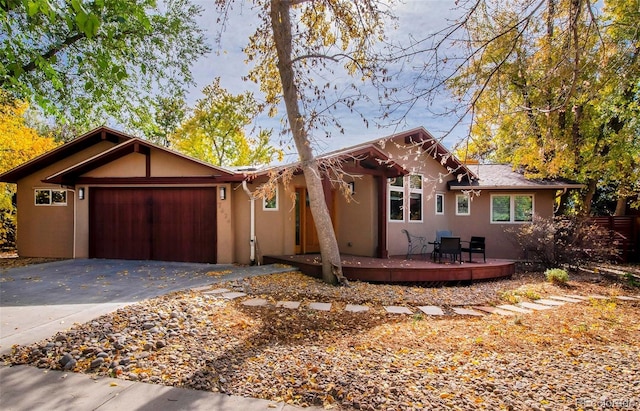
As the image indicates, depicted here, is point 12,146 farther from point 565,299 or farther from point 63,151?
A: point 565,299

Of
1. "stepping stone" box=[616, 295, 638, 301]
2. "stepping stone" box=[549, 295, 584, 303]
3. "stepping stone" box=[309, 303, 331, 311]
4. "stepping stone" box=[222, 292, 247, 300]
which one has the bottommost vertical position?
"stepping stone" box=[616, 295, 638, 301]

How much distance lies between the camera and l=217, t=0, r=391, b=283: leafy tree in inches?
275

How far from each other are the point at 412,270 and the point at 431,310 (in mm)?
2333

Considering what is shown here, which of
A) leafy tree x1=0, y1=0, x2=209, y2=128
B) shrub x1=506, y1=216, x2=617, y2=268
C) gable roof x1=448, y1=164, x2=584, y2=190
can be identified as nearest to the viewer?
leafy tree x1=0, y1=0, x2=209, y2=128

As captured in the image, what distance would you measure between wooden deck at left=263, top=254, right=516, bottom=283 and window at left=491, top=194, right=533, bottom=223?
4.18 metres

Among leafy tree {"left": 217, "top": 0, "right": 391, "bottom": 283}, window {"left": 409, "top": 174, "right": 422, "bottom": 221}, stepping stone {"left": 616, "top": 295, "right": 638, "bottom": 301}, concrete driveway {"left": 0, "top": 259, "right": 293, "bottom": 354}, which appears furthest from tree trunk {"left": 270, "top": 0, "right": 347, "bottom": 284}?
stepping stone {"left": 616, "top": 295, "right": 638, "bottom": 301}

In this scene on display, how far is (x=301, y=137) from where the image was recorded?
761 cm

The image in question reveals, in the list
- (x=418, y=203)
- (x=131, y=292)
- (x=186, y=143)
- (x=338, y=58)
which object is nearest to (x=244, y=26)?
(x=338, y=58)

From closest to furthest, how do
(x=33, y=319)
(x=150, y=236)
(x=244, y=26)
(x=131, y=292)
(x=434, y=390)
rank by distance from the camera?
(x=434, y=390) < (x=33, y=319) < (x=131, y=292) < (x=244, y=26) < (x=150, y=236)

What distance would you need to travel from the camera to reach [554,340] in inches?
182

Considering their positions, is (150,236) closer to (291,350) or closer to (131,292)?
(131,292)

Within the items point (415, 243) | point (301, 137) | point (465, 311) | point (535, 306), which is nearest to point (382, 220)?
point (415, 243)

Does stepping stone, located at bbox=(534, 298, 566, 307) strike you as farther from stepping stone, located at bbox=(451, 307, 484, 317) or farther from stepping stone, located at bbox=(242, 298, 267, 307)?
stepping stone, located at bbox=(242, 298, 267, 307)

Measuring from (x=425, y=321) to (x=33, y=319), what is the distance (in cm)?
571
